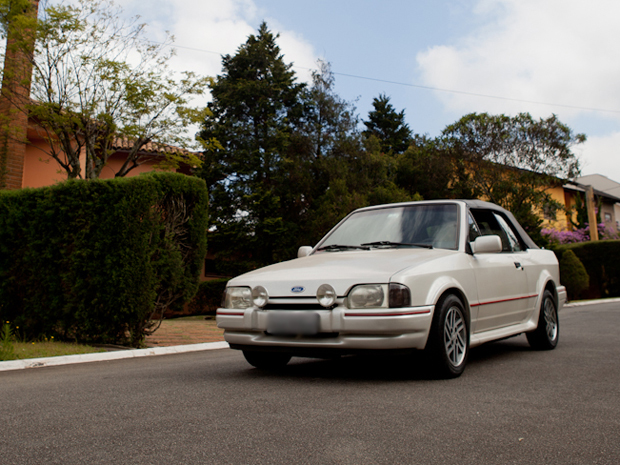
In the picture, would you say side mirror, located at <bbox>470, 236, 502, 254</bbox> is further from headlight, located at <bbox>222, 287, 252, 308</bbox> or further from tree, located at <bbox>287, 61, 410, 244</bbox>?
tree, located at <bbox>287, 61, 410, 244</bbox>

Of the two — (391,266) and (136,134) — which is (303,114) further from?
(391,266)

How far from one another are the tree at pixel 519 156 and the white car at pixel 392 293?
20.3 metres

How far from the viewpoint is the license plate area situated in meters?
4.33

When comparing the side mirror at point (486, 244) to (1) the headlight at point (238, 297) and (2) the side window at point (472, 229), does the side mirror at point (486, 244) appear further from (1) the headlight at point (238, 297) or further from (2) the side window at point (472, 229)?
(1) the headlight at point (238, 297)

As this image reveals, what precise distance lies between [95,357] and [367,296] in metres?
4.22

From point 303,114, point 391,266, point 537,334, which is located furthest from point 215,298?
point 391,266

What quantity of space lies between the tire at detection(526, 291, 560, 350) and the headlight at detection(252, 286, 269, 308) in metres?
3.68

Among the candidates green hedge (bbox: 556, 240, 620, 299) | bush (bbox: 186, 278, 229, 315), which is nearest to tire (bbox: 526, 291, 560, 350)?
bush (bbox: 186, 278, 229, 315)

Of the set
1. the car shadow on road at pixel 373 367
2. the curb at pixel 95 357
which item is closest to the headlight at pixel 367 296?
the car shadow on road at pixel 373 367

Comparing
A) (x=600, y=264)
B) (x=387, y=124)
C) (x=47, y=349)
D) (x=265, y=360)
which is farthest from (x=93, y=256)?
(x=387, y=124)

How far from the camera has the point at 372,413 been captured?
11.0ft

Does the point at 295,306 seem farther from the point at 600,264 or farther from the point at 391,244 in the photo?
the point at 600,264

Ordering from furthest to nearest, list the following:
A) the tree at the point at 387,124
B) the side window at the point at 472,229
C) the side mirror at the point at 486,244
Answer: the tree at the point at 387,124 < the side window at the point at 472,229 < the side mirror at the point at 486,244

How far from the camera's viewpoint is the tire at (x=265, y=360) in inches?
208
